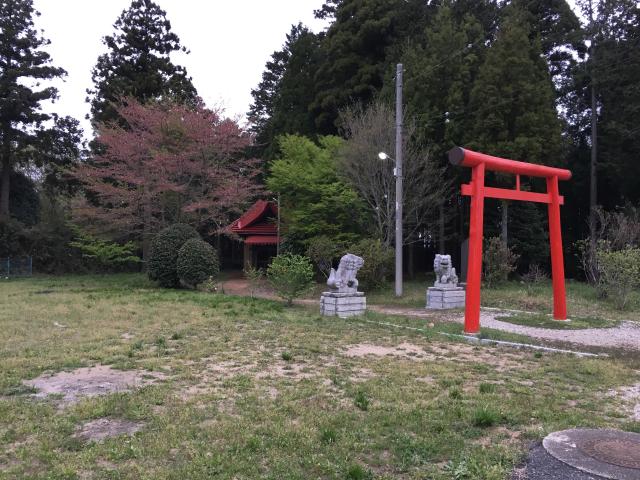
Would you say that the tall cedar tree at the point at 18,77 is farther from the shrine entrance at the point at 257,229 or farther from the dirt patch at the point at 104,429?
the dirt patch at the point at 104,429

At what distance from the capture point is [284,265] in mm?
12422

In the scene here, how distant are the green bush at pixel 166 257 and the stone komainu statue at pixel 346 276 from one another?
7.13 meters

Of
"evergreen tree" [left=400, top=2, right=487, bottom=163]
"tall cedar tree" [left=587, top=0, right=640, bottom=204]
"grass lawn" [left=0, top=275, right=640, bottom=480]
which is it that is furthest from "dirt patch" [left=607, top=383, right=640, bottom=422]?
"tall cedar tree" [left=587, top=0, right=640, bottom=204]

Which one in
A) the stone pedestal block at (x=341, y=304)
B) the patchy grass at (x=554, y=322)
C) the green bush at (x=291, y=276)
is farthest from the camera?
the green bush at (x=291, y=276)

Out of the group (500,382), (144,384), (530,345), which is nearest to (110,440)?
(144,384)

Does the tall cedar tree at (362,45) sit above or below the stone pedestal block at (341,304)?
above

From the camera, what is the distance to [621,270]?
1196 centimetres

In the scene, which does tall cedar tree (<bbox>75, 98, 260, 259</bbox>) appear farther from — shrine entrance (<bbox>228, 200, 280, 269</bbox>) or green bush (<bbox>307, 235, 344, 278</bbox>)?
shrine entrance (<bbox>228, 200, 280, 269</bbox>)

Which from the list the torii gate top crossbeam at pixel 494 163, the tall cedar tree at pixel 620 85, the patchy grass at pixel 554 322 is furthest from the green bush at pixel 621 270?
the tall cedar tree at pixel 620 85

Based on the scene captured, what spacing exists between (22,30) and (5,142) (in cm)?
548

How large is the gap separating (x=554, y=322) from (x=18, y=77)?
25328 mm

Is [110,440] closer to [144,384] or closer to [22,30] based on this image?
A: [144,384]

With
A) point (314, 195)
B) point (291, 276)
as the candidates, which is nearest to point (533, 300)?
point (291, 276)

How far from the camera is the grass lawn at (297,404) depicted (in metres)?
3.28
